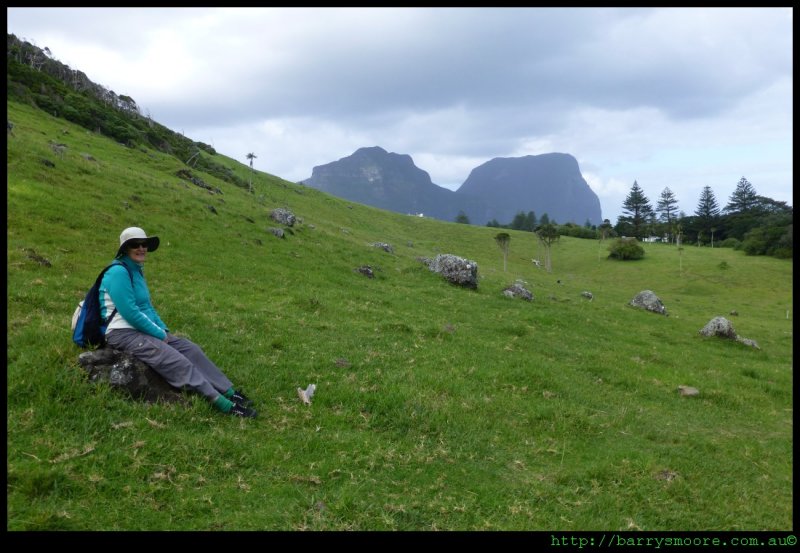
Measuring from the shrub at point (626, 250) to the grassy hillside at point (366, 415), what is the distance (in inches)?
2554

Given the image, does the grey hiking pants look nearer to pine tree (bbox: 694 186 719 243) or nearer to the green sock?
the green sock

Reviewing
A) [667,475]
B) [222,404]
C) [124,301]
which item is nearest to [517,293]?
[667,475]

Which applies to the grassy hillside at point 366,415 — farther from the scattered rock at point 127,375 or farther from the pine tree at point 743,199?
the pine tree at point 743,199

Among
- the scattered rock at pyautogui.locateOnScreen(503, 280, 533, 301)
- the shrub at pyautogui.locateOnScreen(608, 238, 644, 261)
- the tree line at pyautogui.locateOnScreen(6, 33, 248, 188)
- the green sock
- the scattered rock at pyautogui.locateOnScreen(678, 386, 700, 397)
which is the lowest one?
the scattered rock at pyautogui.locateOnScreen(678, 386, 700, 397)

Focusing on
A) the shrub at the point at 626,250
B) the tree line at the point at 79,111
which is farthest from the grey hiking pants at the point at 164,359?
the shrub at the point at 626,250

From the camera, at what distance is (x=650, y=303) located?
119 ft

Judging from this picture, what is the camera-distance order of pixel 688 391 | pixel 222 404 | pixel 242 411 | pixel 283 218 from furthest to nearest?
pixel 283 218 → pixel 688 391 → pixel 242 411 → pixel 222 404

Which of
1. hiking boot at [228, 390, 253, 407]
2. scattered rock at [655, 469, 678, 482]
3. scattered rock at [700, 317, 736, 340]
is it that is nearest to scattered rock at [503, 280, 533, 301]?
scattered rock at [700, 317, 736, 340]

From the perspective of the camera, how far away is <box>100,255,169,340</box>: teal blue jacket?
8320 mm

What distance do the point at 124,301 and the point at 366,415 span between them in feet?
17.2

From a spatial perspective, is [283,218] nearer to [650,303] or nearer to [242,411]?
[650,303]

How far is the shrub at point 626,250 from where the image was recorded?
86000mm

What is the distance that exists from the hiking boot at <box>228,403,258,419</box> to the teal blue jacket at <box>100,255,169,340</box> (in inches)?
77.9

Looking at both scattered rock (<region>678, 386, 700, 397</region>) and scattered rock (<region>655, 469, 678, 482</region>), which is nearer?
scattered rock (<region>655, 469, 678, 482</region>)
